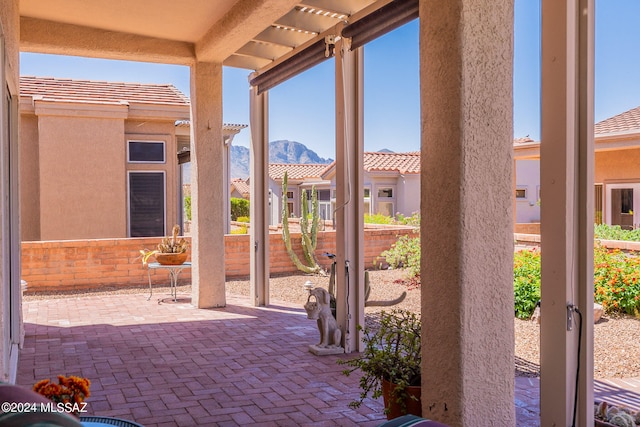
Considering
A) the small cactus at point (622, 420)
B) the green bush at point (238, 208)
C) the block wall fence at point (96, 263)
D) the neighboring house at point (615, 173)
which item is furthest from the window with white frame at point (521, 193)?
the small cactus at point (622, 420)

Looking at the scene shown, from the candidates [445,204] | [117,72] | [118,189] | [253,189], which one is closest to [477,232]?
[445,204]

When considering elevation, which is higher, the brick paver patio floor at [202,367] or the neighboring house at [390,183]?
the neighboring house at [390,183]

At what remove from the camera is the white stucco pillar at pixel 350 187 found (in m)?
5.63

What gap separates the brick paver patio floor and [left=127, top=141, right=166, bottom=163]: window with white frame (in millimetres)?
5206

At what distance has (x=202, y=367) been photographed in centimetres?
516

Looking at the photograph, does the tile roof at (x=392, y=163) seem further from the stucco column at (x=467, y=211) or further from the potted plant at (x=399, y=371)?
the stucco column at (x=467, y=211)

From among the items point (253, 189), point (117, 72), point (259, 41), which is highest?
point (117, 72)

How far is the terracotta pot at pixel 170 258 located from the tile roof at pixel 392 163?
13.5 meters

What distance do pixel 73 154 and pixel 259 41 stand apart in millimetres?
6508

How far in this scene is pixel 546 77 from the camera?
3217 mm

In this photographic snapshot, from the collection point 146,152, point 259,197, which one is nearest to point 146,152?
point 146,152

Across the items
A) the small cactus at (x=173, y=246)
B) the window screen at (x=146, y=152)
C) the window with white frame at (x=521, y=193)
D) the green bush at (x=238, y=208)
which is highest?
the window screen at (x=146, y=152)

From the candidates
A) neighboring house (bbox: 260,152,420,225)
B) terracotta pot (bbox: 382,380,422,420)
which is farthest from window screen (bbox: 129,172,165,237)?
terracotta pot (bbox: 382,380,422,420)

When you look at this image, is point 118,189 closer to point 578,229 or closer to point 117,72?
point 578,229
